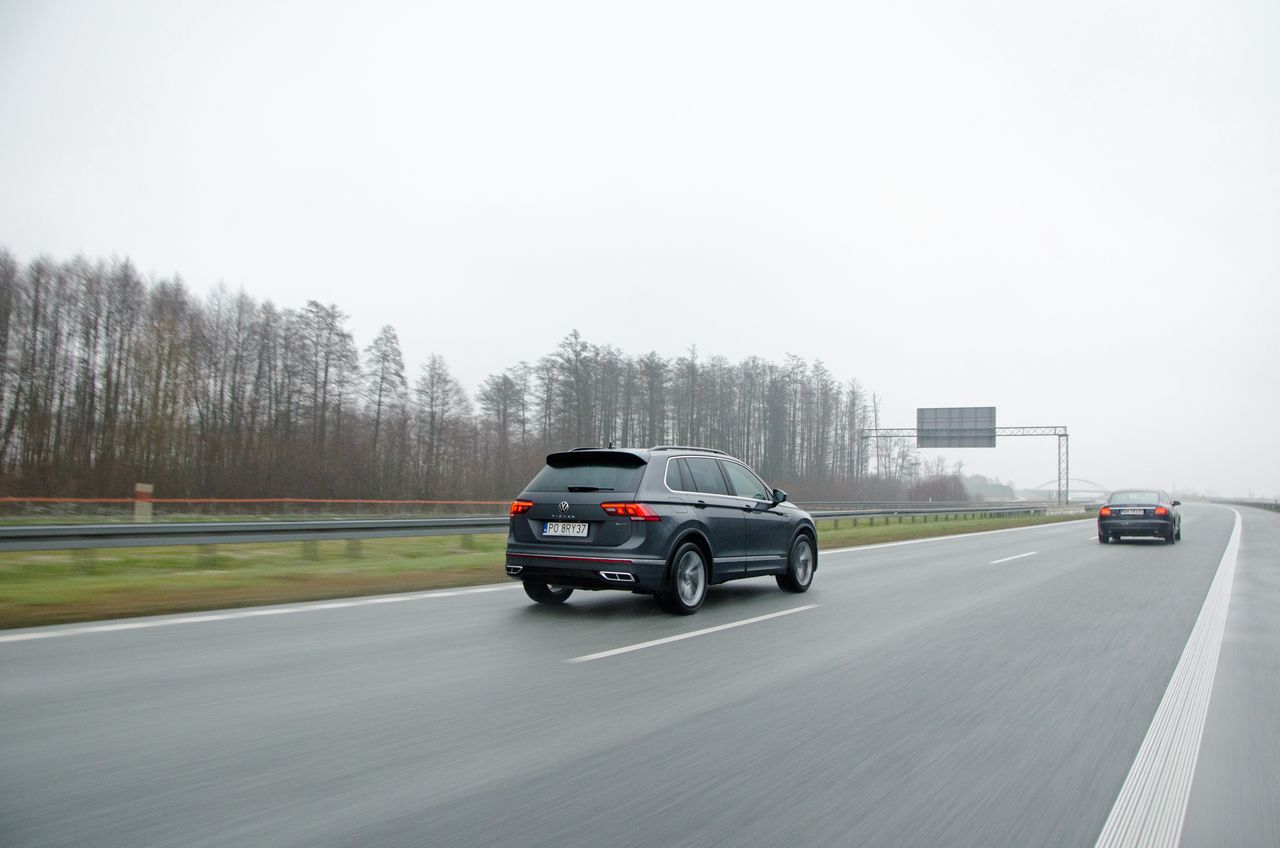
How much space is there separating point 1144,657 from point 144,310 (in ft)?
181

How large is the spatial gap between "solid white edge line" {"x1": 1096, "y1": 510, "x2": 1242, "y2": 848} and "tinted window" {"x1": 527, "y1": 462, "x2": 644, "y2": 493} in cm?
485

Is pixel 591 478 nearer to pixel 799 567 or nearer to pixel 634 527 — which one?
pixel 634 527

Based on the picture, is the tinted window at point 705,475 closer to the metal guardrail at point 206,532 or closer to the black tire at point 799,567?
the black tire at point 799,567

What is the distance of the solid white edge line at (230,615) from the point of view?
6.57 metres

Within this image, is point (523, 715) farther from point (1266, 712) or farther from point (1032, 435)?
point (1032, 435)

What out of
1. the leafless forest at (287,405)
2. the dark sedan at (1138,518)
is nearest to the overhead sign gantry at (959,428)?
the leafless forest at (287,405)

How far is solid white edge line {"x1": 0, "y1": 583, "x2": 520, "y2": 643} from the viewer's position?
6.57m

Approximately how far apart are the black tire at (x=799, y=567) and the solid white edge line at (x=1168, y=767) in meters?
4.43

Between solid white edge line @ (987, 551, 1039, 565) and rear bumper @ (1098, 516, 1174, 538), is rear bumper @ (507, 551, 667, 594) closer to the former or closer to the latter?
solid white edge line @ (987, 551, 1039, 565)

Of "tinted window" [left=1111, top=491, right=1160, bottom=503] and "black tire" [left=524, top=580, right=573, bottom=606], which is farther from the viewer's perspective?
"tinted window" [left=1111, top=491, right=1160, bottom=503]

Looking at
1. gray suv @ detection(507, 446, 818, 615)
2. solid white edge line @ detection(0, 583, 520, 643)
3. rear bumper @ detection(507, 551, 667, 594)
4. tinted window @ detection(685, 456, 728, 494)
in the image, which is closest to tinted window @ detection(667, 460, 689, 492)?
gray suv @ detection(507, 446, 818, 615)

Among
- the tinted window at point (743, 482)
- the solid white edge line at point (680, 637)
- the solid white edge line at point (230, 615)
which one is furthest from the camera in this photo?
the tinted window at point (743, 482)

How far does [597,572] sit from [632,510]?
710mm

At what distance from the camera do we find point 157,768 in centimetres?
352
